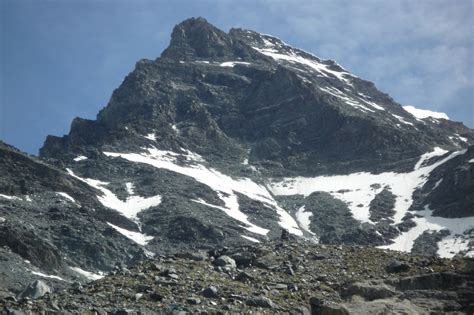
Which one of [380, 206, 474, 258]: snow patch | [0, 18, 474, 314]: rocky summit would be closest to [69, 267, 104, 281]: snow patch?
[0, 18, 474, 314]: rocky summit

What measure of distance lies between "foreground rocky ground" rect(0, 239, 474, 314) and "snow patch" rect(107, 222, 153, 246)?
8343cm

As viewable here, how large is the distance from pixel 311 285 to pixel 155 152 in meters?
163

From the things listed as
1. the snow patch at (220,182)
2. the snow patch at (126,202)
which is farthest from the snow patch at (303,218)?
the snow patch at (126,202)

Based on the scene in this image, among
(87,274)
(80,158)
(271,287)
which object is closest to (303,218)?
(80,158)

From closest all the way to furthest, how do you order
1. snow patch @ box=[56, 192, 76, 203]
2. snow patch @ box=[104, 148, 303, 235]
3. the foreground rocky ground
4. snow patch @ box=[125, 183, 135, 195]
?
the foreground rocky ground, snow patch @ box=[56, 192, 76, 203], snow patch @ box=[125, 183, 135, 195], snow patch @ box=[104, 148, 303, 235]

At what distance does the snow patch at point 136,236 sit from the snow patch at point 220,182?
28.5m

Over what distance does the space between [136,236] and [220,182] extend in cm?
5564

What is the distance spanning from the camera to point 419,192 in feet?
552

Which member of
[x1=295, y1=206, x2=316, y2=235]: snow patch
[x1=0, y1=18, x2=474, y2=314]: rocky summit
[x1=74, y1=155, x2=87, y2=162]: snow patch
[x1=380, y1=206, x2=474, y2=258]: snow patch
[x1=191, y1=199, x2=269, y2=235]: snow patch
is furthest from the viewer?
[x1=74, y1=155, x2=87, y2=162]: snow patch

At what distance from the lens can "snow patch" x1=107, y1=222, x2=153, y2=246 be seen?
121 metres

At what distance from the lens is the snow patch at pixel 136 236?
121 m

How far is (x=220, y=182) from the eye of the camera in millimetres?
177500

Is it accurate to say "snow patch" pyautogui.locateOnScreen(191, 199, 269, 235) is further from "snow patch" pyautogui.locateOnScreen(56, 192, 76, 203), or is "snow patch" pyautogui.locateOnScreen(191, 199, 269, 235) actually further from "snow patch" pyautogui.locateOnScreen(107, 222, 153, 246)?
"snow patch" pyautogui.locateOnScreen(56, 192, 76, 203)

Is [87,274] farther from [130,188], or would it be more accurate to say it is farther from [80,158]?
[80,158]
